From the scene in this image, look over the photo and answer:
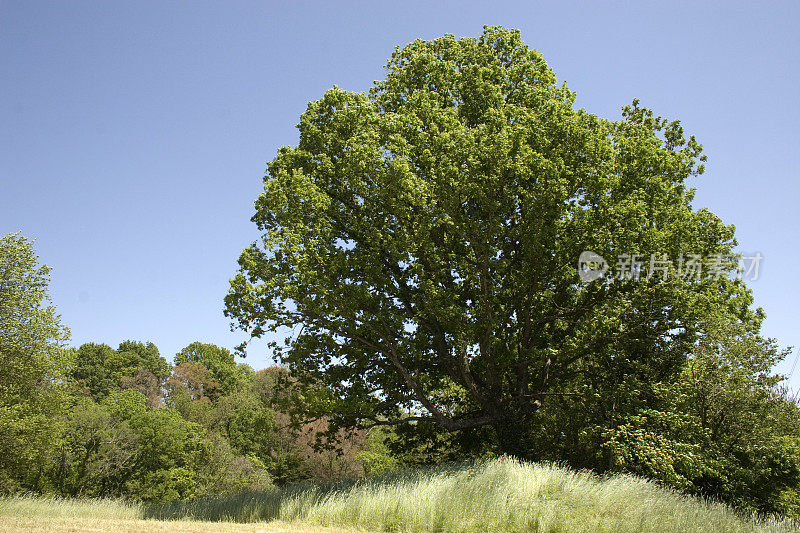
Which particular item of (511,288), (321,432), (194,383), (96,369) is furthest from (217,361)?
(511,288)

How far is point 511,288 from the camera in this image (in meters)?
17.3

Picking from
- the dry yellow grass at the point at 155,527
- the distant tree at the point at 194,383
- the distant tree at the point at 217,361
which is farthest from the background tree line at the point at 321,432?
the distant tree at the point at 217,361

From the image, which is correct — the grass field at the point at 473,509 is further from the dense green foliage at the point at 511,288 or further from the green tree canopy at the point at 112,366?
the green tree canopy at the point at 112,366

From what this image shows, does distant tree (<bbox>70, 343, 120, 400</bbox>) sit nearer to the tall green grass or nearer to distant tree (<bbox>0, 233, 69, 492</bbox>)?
distant tree (<bbox>0, 233, 69, 492</bbox>)

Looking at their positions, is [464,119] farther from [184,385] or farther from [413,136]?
[184,385]

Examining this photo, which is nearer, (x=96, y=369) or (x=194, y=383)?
(x=194, y=383)

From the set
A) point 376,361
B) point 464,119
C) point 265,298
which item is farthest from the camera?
point 376,361

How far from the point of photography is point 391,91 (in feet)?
63.3

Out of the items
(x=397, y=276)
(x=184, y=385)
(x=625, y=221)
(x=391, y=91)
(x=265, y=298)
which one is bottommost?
(x=184, y=385)

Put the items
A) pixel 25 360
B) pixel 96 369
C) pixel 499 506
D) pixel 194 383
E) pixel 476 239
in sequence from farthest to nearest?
pixel 96 369
pixel 194 383
pixel 25 360
pixel 476 239
pixel 499 506

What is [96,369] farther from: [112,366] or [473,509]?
[473,509]

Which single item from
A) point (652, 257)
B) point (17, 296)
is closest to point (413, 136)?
point (652, 257)

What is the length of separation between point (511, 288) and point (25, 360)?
73.5 feet

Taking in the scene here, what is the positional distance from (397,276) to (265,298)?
191 inches
